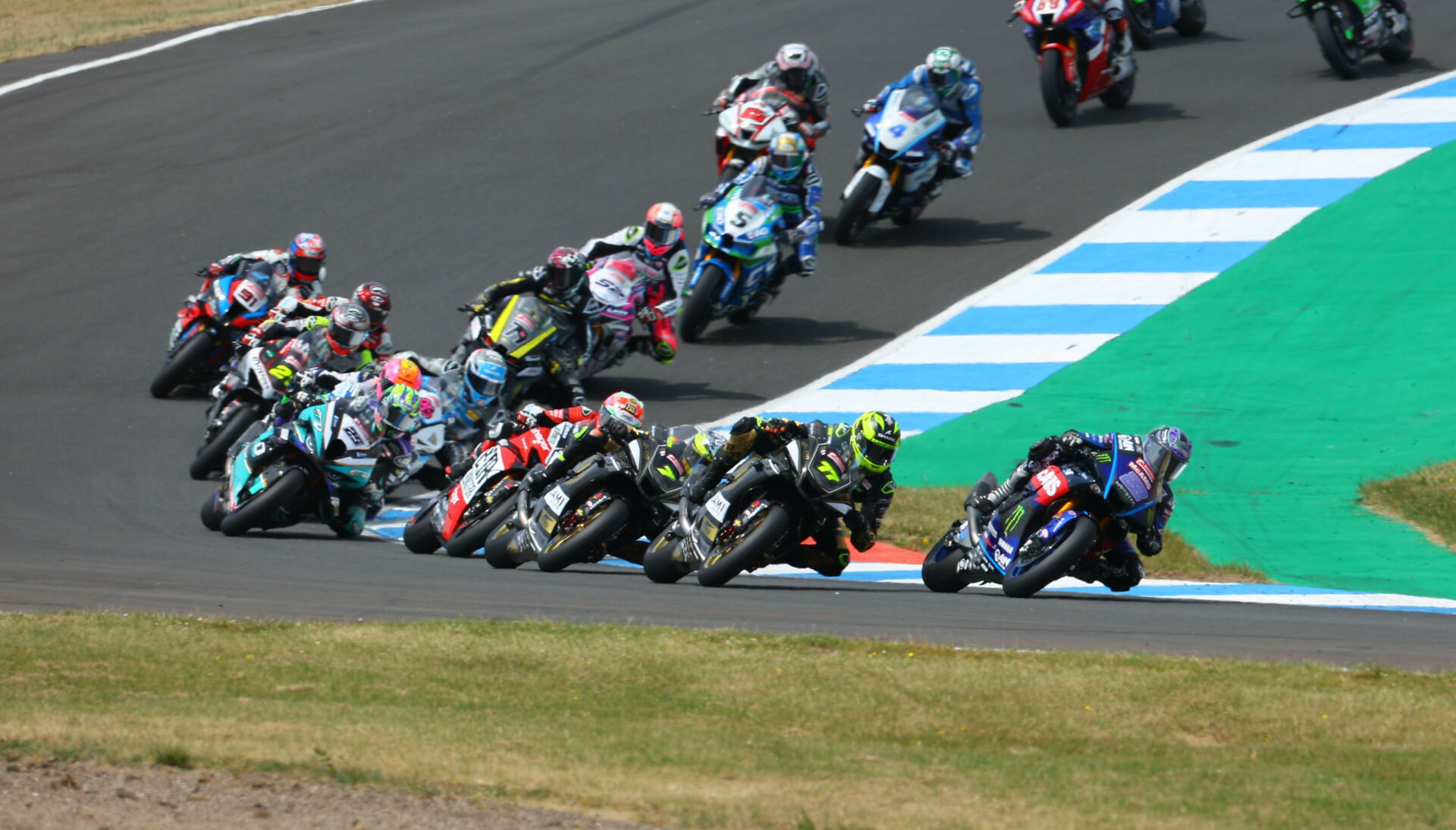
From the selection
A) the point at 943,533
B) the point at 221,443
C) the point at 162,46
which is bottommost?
the point at 943,533

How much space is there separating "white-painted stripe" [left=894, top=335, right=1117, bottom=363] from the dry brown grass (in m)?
18.3

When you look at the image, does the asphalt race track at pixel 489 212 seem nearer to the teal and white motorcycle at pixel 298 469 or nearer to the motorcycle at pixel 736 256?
the teal and white motorcycle at pixel 298 469

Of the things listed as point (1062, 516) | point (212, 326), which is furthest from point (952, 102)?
point (1062, 516)

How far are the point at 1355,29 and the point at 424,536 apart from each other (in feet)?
58.6

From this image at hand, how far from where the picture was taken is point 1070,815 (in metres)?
6.80

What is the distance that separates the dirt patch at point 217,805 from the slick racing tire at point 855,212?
54.7 feet

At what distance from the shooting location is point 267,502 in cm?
1430

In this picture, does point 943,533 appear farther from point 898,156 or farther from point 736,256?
point 898,156

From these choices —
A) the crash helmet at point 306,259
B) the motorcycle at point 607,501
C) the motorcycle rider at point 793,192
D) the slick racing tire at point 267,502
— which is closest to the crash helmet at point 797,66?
the motorcycle rider at point 793,192

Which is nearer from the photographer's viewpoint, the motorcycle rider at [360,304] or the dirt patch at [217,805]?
the dirt patch at [217,805]

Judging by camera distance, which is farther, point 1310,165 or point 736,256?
point 1310,165

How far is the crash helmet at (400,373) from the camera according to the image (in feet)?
49.9

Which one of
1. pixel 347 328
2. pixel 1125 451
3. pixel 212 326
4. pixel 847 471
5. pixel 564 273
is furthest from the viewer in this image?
pixel 212 326

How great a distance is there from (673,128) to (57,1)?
16.2 m
